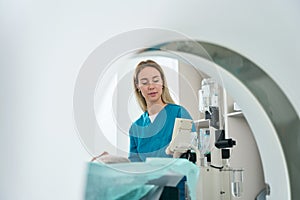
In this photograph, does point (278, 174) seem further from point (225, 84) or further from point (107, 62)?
point (107, 62)

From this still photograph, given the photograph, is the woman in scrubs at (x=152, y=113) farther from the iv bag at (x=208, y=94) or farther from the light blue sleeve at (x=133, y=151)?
the iv bag at (x=208, y=94)

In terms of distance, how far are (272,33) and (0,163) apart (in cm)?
88

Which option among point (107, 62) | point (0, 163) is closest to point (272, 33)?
point (107, 62)

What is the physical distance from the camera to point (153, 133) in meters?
1.05

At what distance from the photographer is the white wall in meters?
0.95

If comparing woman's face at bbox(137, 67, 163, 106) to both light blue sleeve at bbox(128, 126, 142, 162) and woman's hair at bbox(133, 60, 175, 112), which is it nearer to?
woman's hair at bbox(133, 60, 175, 112)

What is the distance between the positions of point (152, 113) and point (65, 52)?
0.33 meters

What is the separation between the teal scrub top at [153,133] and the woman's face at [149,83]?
0.05 metres

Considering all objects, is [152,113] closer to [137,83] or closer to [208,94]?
[137,83]

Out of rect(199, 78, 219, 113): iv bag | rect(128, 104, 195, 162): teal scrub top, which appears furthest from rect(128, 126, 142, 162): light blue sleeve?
rect(199, 78, 219, 113): iv bag

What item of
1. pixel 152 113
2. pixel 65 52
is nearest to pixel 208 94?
pixel 152 113

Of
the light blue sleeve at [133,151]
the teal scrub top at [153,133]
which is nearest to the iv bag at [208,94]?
the teal scrub top at [153,133]

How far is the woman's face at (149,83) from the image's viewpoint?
41.6 inches

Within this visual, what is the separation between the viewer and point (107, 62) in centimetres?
103
